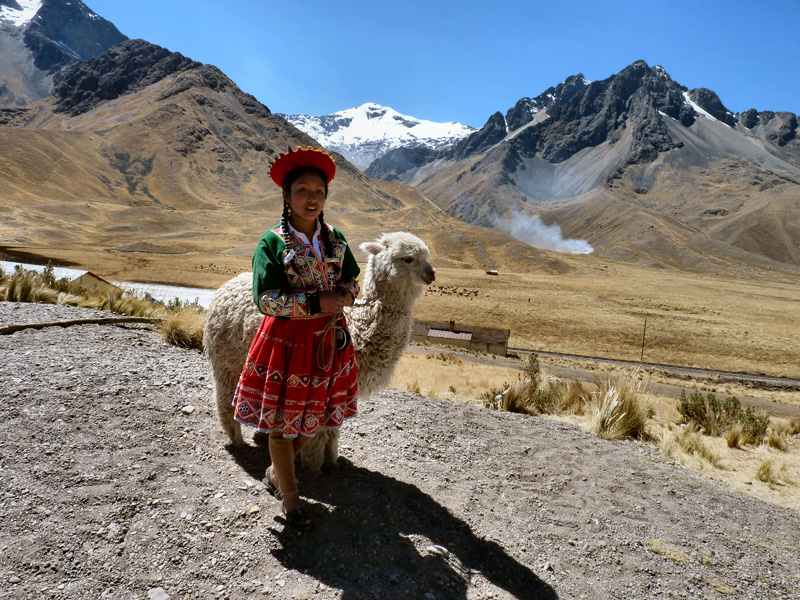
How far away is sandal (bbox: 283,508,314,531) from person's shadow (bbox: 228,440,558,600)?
53 millimetres

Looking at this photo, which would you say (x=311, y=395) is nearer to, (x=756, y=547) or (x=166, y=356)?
(x=756, y=547)

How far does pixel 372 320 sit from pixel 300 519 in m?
1.49

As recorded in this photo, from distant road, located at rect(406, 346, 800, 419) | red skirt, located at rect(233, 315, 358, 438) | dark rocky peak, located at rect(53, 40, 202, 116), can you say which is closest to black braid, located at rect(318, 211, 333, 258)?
red skirt, located at rect(233, 315, 358, 438)

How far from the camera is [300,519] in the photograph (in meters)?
3.13

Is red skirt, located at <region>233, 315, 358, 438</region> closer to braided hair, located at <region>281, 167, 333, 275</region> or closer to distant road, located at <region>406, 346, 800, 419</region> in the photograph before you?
braided hair, located at <region>281, 167, 333, 275</region>

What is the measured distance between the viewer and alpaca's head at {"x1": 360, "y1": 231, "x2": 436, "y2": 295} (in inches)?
140

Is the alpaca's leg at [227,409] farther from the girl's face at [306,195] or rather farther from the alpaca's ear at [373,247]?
the girl's face at [306,195]

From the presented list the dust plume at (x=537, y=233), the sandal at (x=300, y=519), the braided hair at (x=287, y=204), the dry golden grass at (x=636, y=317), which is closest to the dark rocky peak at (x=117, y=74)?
the dust plume at (x=537, y=233)

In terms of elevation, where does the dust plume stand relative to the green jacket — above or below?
above

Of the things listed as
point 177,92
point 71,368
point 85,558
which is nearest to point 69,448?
point 85,558

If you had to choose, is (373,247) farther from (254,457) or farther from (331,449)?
(254,457)

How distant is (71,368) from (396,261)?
377 cm

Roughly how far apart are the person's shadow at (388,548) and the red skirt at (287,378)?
2.47 feet

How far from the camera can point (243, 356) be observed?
3.80 metres
